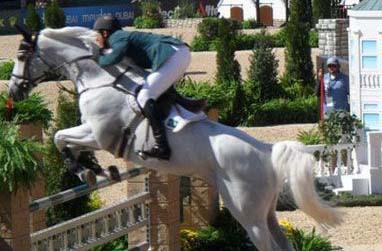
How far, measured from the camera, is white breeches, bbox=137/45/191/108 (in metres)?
9.85

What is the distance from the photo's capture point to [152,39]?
32.7 ft

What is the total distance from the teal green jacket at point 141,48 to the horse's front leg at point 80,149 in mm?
523

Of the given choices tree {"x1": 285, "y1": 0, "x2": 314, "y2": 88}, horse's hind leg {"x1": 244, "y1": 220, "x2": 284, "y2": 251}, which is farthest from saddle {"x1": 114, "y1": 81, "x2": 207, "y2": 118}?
tree {"x1": 285, "y1": 0, "x2": 314, "y2": 88}

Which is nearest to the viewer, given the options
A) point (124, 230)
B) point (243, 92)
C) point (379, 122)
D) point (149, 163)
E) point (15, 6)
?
point (149, 163)

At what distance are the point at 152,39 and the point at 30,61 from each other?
92cm

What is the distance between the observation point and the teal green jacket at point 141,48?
990 centimetres

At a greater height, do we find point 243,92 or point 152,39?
point 152,39

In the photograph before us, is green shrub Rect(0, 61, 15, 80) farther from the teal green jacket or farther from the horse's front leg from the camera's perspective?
the teal green jacket

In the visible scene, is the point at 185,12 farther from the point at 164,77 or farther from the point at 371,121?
the point at 164,77

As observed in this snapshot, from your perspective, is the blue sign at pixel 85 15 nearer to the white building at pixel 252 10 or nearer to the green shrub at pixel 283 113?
the white building at pixel 252 10

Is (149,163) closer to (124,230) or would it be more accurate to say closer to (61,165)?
(124,230)

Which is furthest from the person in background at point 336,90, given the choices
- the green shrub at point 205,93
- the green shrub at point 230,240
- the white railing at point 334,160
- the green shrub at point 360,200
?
the green shrub at point 230,240

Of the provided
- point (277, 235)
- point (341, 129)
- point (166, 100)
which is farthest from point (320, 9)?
point (166, 100)

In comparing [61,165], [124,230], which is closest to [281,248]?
[124,230]
